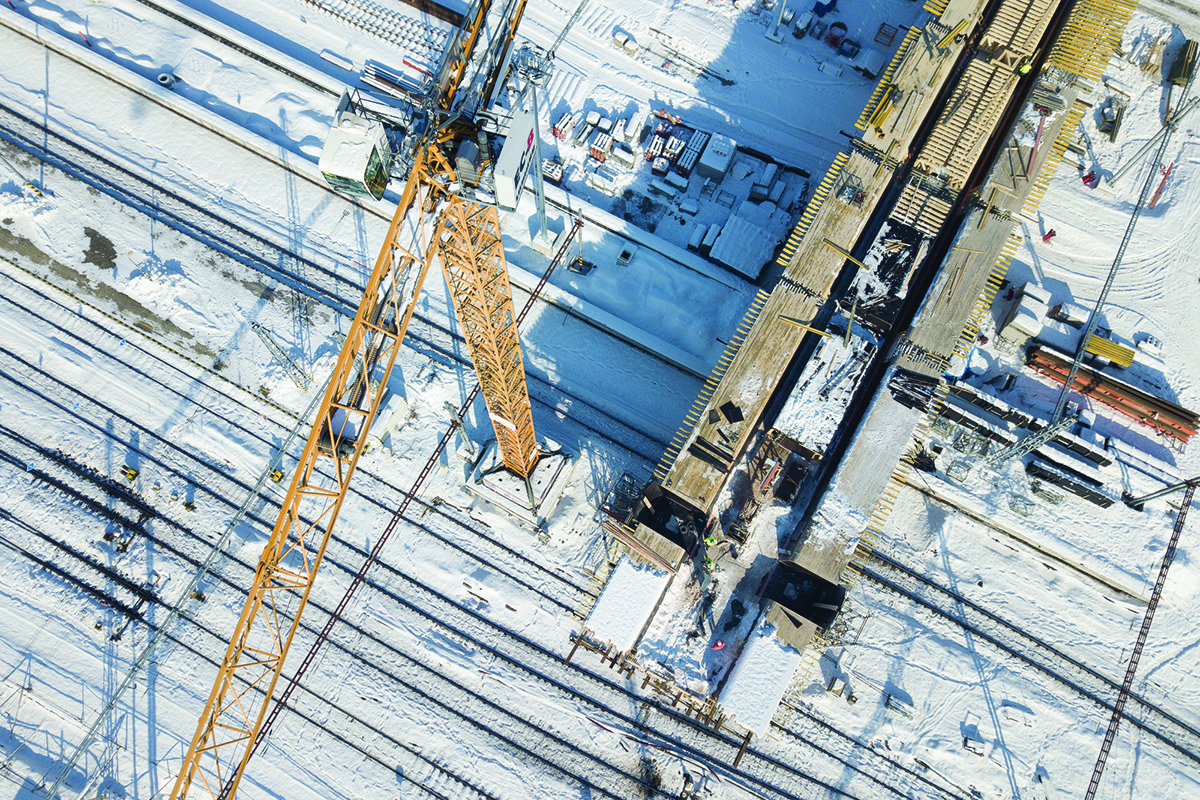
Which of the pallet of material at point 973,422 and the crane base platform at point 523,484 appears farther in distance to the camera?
the pallet of material at point 973,422

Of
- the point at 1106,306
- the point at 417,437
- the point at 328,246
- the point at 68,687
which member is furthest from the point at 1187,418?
the point at 68,687

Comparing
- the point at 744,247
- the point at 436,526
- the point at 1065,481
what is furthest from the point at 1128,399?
the point at 436,526

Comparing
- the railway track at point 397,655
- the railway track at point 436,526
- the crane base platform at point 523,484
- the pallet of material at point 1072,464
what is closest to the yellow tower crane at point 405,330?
the crane base platform at point 523,484

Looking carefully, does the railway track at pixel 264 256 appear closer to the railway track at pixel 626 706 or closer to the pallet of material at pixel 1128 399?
the railway track at pixel 626 706

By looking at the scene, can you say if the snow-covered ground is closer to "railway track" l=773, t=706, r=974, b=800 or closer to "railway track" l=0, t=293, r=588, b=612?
"railway track" l=773, t=706, r=974, b=800

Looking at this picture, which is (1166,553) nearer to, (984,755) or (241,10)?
(984,755)

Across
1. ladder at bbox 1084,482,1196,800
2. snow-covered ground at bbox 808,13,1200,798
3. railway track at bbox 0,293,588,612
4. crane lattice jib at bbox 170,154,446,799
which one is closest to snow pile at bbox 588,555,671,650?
railway track at bbox 0,293,588,612

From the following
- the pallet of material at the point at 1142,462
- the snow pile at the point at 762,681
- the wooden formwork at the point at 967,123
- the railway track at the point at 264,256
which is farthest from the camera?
the railway track at the point at 264,256

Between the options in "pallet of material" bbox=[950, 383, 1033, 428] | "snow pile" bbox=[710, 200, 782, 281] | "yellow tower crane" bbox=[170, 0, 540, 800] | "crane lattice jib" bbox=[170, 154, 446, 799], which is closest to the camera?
"yellow tower crane" bbox=[170, 0, 540, 800]
